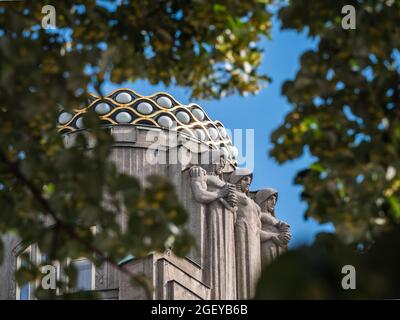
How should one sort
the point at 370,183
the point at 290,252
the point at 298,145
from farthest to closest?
the point at 298,145 < the point at 370,183 < the point at 290,252

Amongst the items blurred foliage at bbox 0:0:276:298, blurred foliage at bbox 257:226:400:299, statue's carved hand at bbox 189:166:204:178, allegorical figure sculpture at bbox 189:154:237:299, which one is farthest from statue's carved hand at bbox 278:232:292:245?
blurred foliage at bbox 257:226:400:299

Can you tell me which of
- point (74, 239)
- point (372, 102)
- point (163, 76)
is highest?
point (163, 76)

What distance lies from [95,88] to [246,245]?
15.3 metres

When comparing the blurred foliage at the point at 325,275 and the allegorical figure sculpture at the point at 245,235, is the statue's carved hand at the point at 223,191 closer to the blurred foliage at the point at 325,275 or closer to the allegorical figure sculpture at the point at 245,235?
the allegorical figure sculpture at the point at 245,235

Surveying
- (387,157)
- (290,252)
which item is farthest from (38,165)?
(290,252)

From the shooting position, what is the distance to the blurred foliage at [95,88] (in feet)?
23.5

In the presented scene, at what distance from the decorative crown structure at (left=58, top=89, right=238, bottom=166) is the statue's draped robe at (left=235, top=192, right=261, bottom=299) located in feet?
4.88

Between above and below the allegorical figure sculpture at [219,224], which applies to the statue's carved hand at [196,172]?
above

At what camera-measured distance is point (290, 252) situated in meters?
4.19

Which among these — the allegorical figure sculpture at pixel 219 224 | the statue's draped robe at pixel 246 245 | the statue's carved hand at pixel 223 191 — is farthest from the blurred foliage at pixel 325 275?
the statue's draped robe at pixel 246 245

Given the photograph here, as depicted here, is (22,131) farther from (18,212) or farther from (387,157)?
(387,157)

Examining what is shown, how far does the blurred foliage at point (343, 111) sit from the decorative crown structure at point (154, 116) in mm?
15160

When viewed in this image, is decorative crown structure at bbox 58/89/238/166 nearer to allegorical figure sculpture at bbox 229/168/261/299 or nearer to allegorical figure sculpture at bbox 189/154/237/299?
allegorical figure sculpture at bbox 229/168/261/299

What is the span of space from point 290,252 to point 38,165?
391cm
